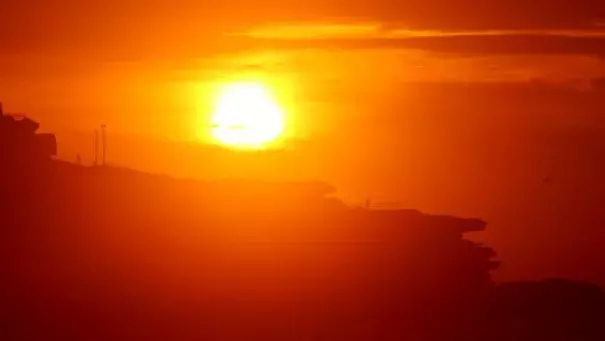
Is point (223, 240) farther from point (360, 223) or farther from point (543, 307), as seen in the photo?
point (543, 307)

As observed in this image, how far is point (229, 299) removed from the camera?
172 feet

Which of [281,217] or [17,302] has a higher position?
[281,217]

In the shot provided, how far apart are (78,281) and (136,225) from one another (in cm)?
430

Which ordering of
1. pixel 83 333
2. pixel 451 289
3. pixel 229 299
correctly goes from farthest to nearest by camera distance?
pixel 451 289, pixel 229 299, pixel 83 333

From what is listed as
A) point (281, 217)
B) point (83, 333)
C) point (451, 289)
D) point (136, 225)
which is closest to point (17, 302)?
point (83, 333)

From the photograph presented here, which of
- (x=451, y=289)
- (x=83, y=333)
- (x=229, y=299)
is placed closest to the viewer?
(x=83, y=333)

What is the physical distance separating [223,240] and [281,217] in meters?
2.62

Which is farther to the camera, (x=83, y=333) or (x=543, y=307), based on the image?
(x=543, y=307)

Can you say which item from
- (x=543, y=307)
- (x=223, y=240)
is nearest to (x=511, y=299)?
(x=543, y=307)

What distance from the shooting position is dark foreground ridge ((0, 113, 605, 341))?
50.3m

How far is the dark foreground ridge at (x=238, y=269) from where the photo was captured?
50312 mm

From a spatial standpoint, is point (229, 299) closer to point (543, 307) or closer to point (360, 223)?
point (360, 223)

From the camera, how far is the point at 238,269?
5350 centimetres

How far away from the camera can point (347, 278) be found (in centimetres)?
5491
